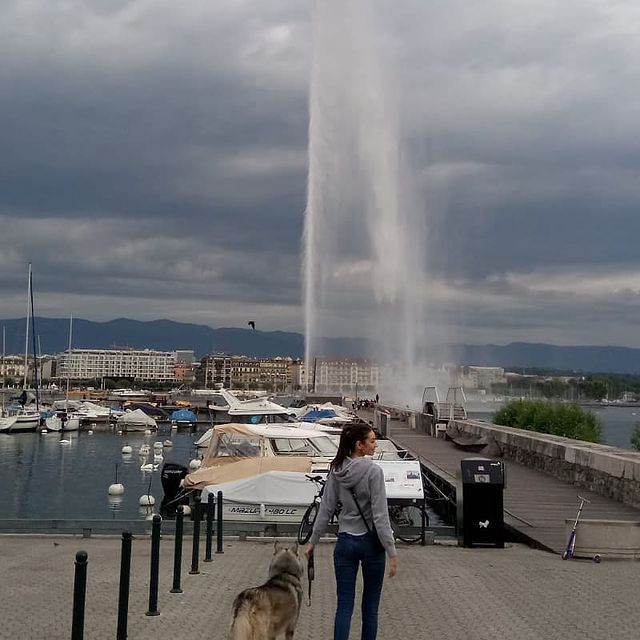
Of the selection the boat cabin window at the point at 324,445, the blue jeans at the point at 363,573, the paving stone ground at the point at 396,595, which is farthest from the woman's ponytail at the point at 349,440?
the boat cabin window at the point at 324,445

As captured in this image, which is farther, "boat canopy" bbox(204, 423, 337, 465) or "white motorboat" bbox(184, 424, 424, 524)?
"boat canopy" bbox(204, 423, 337, 465)

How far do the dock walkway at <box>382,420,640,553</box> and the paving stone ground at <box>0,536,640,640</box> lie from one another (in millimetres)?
745

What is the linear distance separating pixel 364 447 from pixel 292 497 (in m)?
12.9

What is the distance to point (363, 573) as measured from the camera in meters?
6.66

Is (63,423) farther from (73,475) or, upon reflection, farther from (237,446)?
(237,446)

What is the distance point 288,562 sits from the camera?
22.1 ft

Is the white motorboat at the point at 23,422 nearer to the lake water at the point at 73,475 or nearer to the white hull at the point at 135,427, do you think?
the lake water at the point at 73,475

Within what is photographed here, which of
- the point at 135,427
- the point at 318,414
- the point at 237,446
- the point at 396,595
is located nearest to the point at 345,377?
the point at 135,427

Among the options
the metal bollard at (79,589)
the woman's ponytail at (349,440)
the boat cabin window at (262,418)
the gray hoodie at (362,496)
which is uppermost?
the woman's ponytail at (349,440)

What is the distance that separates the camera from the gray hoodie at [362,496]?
6.48 m

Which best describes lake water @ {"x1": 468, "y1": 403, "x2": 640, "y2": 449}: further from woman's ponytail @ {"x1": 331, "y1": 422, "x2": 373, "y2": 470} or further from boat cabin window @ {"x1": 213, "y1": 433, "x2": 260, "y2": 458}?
woman's ponytail @ {"x1": 331, "y1": 422, "x2": 373, "y2": 470}

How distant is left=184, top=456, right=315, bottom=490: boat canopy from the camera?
69.2 ft

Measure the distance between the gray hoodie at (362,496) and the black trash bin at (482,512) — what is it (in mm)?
6535

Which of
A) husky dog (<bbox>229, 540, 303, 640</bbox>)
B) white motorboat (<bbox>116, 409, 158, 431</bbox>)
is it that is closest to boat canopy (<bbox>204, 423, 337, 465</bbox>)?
husky dog (<bbox>229, 540, 303, 640</bbox>)
